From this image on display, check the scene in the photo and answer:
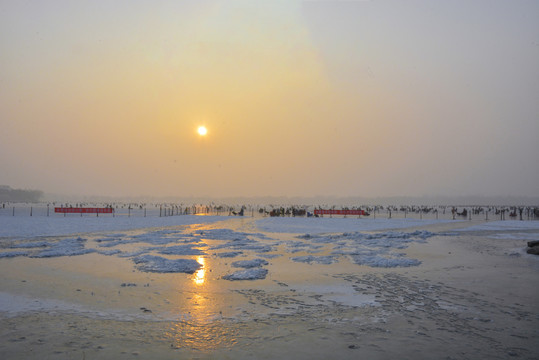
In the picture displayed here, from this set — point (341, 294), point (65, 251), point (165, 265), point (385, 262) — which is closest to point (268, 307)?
point (341, 294)

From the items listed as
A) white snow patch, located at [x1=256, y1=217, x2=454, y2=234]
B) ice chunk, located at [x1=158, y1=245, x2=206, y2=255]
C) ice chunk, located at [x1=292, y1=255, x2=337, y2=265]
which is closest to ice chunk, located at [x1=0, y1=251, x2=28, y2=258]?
ice chunk, located at [x1=158, y1=245, x2=206, y2=255]

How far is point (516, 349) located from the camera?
22.9ft

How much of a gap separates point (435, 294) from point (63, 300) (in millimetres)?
10499

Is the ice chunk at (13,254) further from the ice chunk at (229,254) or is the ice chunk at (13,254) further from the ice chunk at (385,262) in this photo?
the ice chunk at (385,262)

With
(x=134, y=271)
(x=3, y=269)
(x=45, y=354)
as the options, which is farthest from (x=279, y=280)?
(x=3, y=269)

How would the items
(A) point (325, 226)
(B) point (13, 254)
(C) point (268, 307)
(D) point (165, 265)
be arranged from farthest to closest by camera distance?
1. (A) point (325, 226)
2. (B) point (13, 254)
3. (D) point (165, 265)
4. (C) point (268, 307)

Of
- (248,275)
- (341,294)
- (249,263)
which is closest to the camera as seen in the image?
(341,294)

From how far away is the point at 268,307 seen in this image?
9.88 meters

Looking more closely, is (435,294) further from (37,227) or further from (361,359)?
(37,227)

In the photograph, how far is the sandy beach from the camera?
703 cm

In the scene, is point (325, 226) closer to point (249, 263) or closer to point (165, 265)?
point (249, 263)

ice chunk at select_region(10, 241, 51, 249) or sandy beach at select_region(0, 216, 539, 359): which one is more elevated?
sandy beach at select_region(0, 216, 539, 359)

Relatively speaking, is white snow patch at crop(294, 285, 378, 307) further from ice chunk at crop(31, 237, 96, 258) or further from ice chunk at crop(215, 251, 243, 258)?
ice chunk at crop(31, 237, 96, 258)

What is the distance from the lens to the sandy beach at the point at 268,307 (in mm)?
7031
